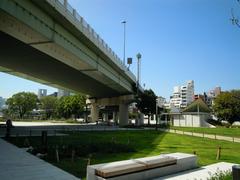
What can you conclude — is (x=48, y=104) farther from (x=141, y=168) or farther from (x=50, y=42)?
(x=141, y=168)

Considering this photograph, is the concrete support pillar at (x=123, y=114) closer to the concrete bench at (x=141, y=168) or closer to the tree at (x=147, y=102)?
the tree at (x=147, y=102)

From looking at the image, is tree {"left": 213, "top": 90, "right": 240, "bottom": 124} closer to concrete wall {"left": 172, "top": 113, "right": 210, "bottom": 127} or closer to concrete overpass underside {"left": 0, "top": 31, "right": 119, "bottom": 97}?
concrete wall {"left": 172, "top": 113, "right": 210, "bottom": 127}

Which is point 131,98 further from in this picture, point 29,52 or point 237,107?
point 29,52

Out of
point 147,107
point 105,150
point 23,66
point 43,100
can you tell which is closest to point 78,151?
point 105,150

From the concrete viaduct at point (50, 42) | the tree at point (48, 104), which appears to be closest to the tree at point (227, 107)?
the concrete viaduct at point (50, 42)

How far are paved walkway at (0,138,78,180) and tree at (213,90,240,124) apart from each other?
72072 mm

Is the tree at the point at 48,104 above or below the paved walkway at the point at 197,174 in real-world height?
above

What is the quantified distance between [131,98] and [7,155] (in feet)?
173

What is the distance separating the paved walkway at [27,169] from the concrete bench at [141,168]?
188 centimetres

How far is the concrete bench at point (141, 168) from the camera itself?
32.7 ft

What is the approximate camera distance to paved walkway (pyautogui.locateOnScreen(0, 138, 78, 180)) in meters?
11.5

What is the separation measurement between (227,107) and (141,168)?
250 feet

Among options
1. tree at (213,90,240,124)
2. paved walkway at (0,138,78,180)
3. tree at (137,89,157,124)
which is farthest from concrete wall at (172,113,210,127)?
paved walkway at (0,138,78,180)

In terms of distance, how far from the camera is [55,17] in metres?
23.8
